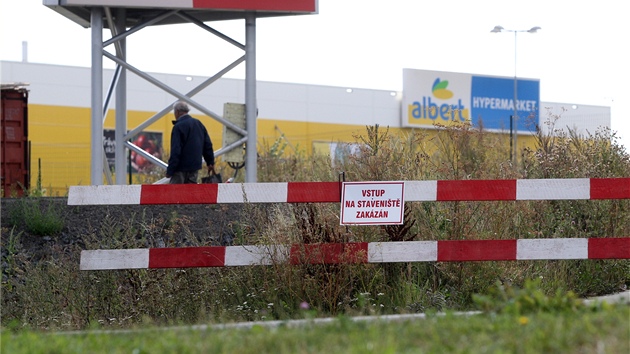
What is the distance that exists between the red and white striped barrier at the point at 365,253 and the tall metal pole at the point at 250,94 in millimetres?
6007

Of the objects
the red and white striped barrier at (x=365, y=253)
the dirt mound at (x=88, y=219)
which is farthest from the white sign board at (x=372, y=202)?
the dirt mound at (x=88, y=219)

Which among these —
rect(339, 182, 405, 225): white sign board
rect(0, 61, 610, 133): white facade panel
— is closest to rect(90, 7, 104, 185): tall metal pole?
rect(339, 182, 405, 225): white sign board

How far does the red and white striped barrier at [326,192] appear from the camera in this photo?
25.1ft

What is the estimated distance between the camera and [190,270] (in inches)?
336

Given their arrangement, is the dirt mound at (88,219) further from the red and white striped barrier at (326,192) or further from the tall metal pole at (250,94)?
the red and white striped barrier at (326,192)

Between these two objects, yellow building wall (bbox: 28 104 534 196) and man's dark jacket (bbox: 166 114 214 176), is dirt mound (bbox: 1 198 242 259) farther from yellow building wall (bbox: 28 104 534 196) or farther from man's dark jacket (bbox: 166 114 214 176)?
yellow building wall (bbox: 28 104 534 196)

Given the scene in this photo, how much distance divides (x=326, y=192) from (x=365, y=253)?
22.2 inches

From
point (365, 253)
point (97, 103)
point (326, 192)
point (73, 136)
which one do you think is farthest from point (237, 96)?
point (365, 253)

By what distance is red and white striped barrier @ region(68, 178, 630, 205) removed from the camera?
7641mm

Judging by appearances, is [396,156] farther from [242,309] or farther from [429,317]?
[429,317]

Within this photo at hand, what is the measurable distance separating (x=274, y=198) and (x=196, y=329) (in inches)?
107

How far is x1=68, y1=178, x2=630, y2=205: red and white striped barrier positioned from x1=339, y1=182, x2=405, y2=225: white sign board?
0.08 meters

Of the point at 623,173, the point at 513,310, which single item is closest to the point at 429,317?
the point at 513,310

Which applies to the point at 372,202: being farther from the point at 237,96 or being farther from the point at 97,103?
the point at 237,96
